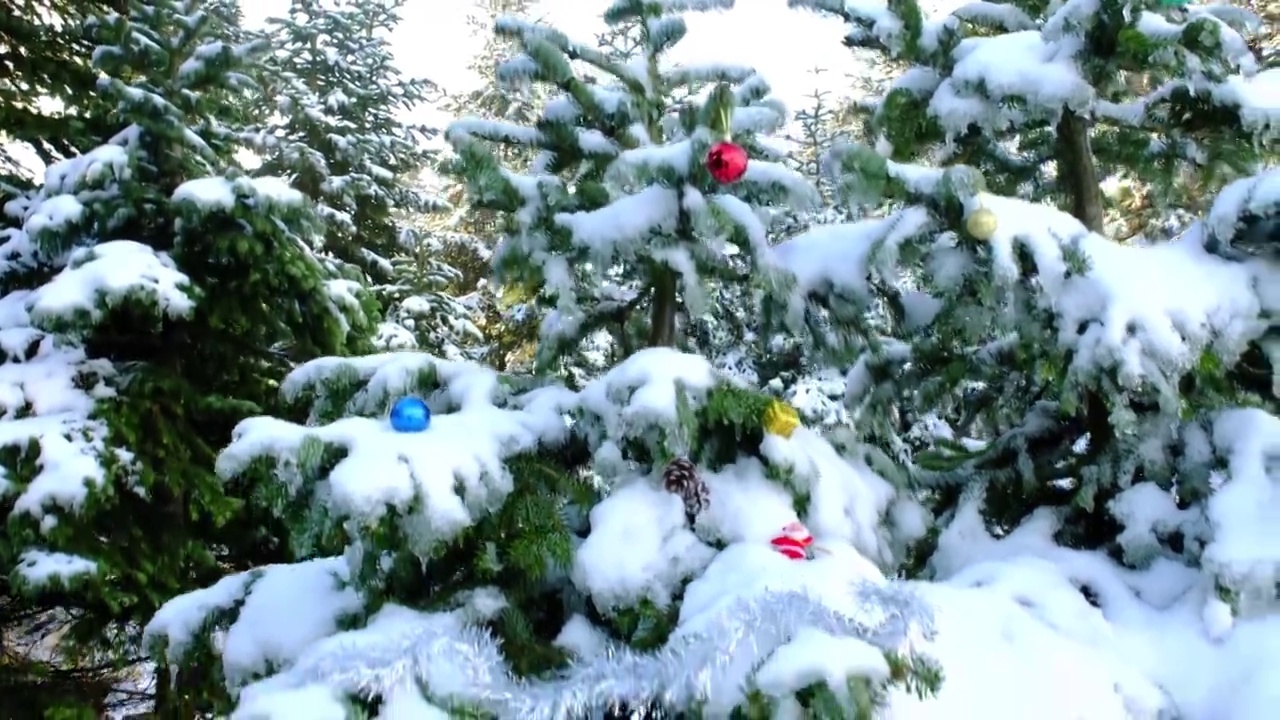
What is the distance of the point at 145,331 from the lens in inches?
174

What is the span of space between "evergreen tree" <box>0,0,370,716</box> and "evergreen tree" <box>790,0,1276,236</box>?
9.67 feet

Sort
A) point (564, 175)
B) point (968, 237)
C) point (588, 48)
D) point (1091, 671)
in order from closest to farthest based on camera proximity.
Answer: point (1091, 671) < point (968, 237) < point (588, 48) < point (564, 175)

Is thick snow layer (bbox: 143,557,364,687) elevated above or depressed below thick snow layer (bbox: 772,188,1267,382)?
below

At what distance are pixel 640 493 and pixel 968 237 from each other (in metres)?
0.98

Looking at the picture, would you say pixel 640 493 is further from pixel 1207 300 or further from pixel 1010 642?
pixel 1207 300

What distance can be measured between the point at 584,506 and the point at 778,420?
1.67ft

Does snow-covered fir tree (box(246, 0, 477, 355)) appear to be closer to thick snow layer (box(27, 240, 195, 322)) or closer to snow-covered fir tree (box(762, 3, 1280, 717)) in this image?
thick snow layer (box(27, 240, 195, 322))

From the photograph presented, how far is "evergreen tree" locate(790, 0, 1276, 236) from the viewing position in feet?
7.04

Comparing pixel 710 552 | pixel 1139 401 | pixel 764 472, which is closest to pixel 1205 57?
pixel 1139 401

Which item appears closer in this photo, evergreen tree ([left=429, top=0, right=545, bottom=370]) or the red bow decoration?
the red bow decoration

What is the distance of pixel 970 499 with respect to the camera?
2488mm

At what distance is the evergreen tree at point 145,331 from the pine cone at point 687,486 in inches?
108

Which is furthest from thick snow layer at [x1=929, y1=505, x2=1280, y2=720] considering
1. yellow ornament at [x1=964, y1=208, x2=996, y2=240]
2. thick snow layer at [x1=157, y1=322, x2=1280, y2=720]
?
yellow ornament at [x1=964, y1=208, x2=996, y2=240]

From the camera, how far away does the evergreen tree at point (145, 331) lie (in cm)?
358
